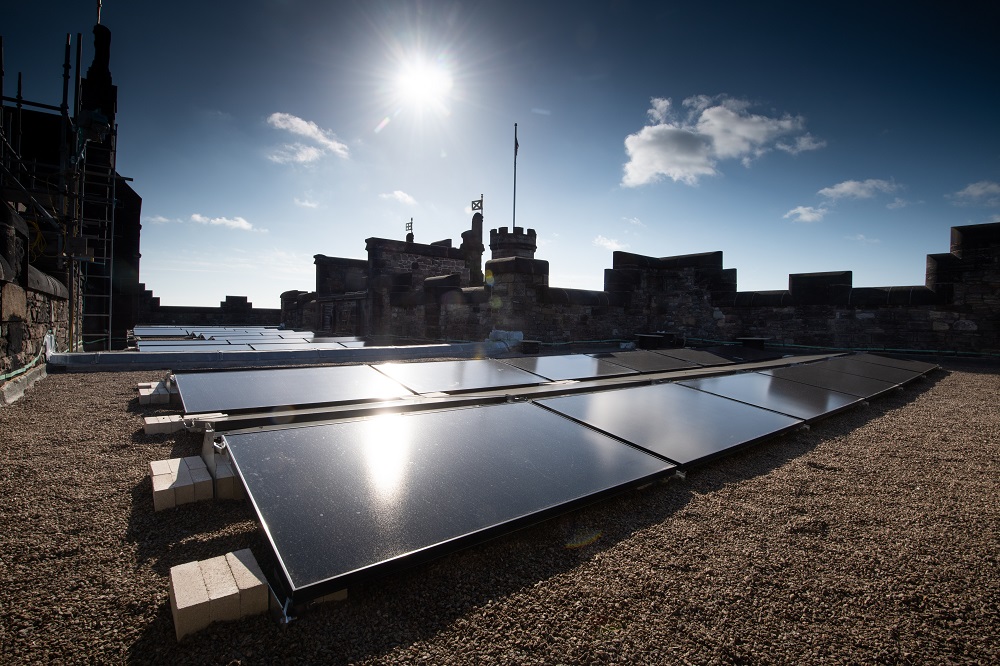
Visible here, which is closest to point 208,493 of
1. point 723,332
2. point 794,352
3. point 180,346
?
point 180,346

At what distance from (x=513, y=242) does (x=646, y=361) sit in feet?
45.9

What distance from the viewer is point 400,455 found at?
209 cm

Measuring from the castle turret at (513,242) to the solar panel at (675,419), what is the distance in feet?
51.6

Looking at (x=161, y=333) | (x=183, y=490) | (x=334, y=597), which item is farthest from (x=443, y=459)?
(x=161, y=333)

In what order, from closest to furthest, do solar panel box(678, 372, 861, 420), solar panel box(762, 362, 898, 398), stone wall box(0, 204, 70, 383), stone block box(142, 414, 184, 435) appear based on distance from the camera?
1. stone block box(142, 414, 184, 435)
2. solar panel box(678, 372, 861, 420)
3. stone wall box(0, 204, 70, 383)
4. solar panel box(762, 362, 898, 398)

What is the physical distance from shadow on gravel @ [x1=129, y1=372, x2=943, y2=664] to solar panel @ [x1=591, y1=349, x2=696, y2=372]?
2.82 m

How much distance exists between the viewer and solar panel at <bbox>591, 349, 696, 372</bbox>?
5.49 m

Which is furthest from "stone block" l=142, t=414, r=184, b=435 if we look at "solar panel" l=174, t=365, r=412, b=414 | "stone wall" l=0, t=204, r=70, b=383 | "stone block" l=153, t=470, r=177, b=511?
"stone wall" l=0, t=204, r=70, b=383

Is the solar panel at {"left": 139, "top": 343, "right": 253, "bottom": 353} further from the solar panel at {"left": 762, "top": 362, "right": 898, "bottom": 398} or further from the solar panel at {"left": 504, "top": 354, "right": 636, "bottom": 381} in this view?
the solar panel at {"left": 762, "top": 362, "right": 898, "bottom": 398}

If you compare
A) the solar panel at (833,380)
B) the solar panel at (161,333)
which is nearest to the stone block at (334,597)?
the solar panel at (833,380)

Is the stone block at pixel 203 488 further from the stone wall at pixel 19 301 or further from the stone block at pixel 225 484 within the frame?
the stone wall at pixel 19 301

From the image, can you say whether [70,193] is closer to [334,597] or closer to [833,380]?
[334,597]

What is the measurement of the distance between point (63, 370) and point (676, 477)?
24.7 feet

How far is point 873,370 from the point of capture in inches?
246
